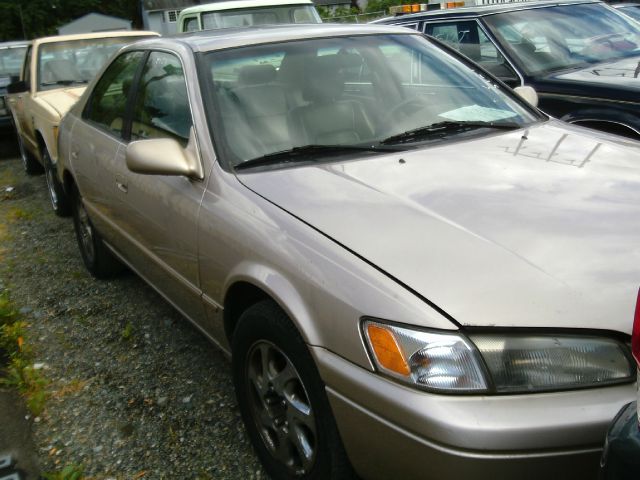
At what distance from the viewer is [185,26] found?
31.0 ft

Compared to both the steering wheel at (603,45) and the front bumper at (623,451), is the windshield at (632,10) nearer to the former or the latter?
the steering wheel at (603,45)

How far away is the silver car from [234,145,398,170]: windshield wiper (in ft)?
0.05

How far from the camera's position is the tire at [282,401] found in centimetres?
215

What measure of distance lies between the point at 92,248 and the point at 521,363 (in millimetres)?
3628

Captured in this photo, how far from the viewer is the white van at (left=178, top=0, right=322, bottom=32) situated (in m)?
9.18

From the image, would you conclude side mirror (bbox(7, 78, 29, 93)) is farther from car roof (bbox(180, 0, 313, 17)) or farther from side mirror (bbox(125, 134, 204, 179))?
side mirror (bbox(125, 134, 204, 179))

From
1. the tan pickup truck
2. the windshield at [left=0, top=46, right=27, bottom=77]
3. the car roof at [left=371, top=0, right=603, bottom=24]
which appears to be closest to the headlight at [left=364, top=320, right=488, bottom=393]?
the car roof at [left=371, top=0, right=603, bottom=24]

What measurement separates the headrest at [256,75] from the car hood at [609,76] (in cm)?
269

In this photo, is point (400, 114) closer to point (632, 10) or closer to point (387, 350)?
point (387, 350)

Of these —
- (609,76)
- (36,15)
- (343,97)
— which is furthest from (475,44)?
(36,15)

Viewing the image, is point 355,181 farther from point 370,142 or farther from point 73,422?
point 73,422

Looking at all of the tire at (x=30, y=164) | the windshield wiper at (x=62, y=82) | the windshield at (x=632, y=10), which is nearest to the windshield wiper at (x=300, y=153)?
the windshield wiper at (x=62, y=82)

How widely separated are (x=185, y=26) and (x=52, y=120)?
3.71 m

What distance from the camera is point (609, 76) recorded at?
4.98 metres
